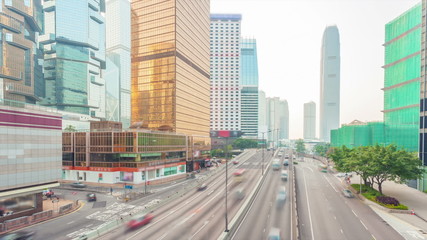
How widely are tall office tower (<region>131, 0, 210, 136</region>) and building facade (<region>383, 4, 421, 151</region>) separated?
78850 millimetres

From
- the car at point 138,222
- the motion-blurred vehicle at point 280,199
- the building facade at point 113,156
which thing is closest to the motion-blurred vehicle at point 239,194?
the motion-blurred vehicle at point 280,199

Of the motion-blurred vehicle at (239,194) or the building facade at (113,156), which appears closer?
the motion-blurred vehicle at (239,194)

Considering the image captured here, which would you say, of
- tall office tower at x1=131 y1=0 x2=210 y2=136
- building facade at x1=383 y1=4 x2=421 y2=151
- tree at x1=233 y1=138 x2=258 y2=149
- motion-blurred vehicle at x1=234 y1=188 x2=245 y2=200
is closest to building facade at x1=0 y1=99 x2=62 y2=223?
motion-blurred vehicle at x1=234 y1=188 x2=245 y2=200

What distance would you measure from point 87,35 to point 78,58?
17.6 metres

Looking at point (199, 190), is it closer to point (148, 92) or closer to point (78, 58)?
point (148, 92)

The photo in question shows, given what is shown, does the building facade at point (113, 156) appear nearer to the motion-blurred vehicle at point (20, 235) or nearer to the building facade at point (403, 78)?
the motion-blurred vehicle at point (20, 235)

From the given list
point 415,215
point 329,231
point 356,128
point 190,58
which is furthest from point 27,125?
point 356,128

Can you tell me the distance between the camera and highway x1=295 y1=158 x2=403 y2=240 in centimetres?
2909

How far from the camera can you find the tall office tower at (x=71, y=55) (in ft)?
471

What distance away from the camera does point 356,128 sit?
11381 cm

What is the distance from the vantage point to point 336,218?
34781mm

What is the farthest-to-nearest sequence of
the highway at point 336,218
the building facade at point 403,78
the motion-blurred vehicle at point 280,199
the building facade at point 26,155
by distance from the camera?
the building facade at point 403,78, the motion-blurred vehicle at point 280,199, the building facade at point 26,155, the highway at point 336,218

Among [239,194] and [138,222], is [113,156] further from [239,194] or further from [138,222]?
[239,194]

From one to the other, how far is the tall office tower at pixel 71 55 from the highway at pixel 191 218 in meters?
135
